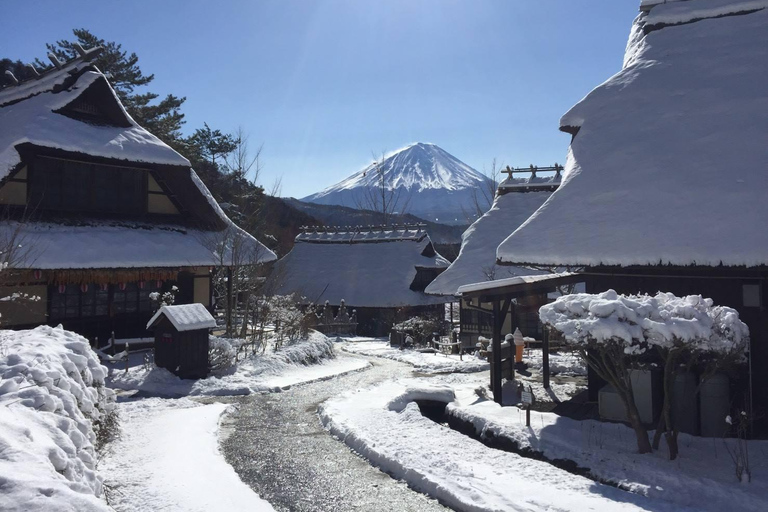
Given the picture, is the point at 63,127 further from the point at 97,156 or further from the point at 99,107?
the point at 99,107

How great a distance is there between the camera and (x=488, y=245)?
82.1ft

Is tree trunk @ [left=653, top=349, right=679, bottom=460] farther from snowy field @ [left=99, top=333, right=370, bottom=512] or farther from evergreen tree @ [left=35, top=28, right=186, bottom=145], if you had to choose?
evergreen tree @ [left=35, top=28, right=186, bottom=145]

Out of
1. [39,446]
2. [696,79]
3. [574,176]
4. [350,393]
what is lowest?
[350,393]

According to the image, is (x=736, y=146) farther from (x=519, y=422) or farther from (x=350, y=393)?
(x=350, y=393)

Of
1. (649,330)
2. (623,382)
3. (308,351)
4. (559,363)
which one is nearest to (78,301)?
(308,351)

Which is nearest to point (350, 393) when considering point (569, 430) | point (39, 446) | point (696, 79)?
point (569, 430)

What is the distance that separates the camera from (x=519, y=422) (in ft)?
29.4

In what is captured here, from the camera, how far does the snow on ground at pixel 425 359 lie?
651 inches

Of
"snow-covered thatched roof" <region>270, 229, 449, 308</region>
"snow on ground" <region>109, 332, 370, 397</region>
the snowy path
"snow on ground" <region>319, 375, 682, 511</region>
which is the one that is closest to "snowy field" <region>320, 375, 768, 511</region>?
"snow on ground" <region>319, 375, 682, 511</region>

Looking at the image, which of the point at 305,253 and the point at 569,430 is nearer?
the point at 569,430

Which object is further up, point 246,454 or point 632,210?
point 632,210

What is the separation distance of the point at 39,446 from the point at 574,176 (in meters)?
10.2

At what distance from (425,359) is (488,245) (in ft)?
26.6

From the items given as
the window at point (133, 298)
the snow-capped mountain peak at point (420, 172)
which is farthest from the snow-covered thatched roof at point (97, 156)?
the snow-capped mountain peak at point (420, 172)
